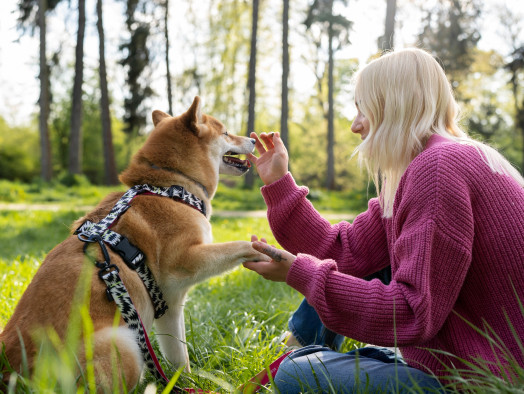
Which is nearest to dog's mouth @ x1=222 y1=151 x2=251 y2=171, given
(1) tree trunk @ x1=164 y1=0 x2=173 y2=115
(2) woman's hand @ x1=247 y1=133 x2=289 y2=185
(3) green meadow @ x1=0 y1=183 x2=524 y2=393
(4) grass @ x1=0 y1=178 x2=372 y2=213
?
(2) woman's hand @ x1=247 y1=133 x2=289 y2=185

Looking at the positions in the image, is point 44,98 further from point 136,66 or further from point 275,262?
point 275,262

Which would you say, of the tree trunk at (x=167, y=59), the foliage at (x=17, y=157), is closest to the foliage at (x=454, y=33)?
the tree trunk at (x=167, y=59)

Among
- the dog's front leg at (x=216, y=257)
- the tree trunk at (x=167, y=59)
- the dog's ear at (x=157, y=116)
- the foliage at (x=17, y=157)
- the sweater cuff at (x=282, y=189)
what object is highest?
the tree trunk at (x=167, y=59)

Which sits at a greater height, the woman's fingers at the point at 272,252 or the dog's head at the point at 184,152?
the dog's head at the point at 184,152

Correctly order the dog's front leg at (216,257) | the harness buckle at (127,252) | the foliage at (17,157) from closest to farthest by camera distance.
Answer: the harness buckle at (127,252)
the dog's front leg at (216,257)
the foliage at (17,157)

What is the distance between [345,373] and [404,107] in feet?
3.80

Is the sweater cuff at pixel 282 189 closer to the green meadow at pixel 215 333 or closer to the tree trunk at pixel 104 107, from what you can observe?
the green meadow at pixel 215 333

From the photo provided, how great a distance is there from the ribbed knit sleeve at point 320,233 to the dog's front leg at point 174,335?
2.26 feet

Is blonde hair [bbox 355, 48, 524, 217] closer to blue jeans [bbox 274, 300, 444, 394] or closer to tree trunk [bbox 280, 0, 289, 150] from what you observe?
blue jeans [bbox 274, 300, 444, 394]

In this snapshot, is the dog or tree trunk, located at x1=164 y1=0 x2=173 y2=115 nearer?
the dog

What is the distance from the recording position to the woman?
1655 mm

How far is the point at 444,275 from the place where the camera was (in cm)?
166

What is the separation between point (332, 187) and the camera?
74.3 ft

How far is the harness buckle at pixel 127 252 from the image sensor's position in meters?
2.14
